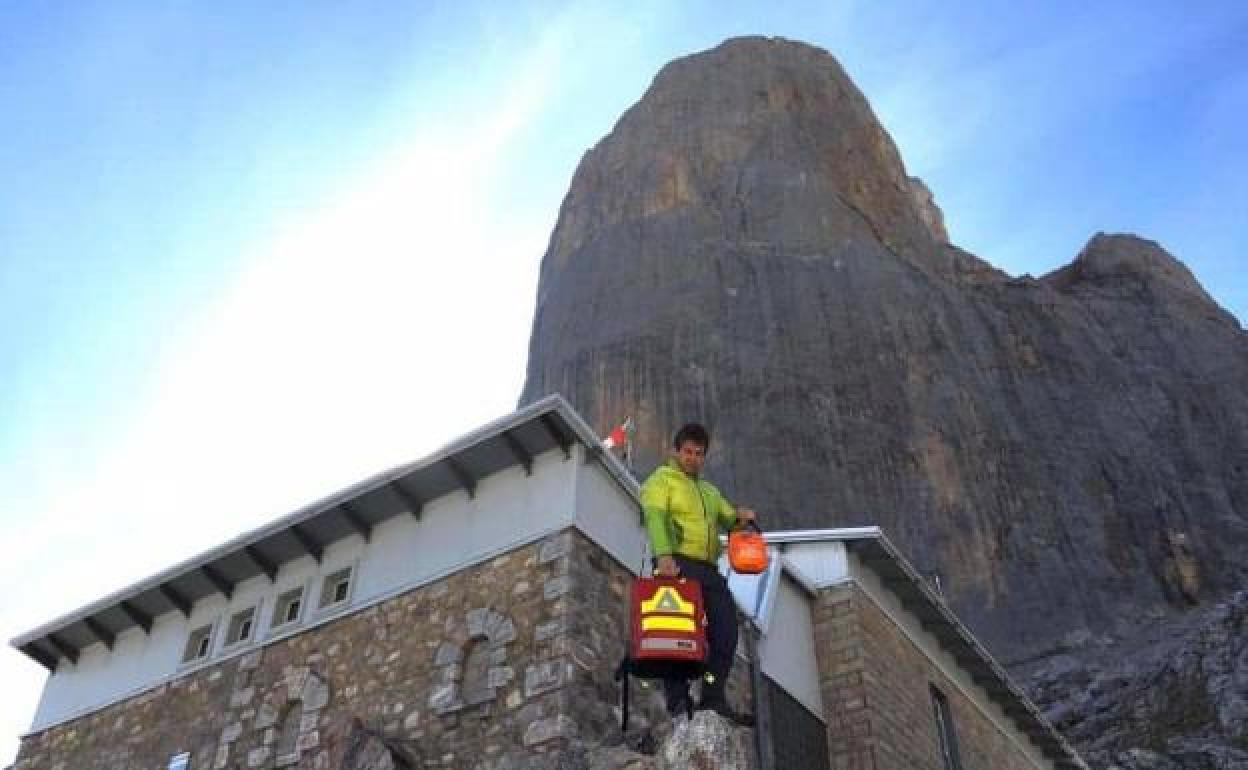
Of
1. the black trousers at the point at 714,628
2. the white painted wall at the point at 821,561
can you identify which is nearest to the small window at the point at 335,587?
the white painted wall at the point at 821,561

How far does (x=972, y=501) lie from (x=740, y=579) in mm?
33924

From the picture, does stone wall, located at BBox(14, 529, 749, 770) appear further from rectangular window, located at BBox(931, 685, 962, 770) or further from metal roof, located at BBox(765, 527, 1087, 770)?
rectangular window, located at BBox(931, 685, 962, 770)

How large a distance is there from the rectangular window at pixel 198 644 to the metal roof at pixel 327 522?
0.34 meters

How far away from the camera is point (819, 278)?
2079 inches

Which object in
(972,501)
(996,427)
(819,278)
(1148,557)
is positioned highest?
(819,278)

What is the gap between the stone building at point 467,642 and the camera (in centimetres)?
981

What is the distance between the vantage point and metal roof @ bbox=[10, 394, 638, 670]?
11.0 m

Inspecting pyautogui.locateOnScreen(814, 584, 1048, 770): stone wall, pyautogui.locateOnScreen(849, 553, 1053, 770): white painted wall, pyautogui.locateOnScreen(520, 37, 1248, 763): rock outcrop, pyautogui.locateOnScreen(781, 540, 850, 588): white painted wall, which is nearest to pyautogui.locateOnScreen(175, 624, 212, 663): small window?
pyautogui.locateOnScreen(781, 540, 850, 588): white painted wall

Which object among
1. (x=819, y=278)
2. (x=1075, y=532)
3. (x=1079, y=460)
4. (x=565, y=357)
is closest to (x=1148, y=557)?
(x=1075, y=532)

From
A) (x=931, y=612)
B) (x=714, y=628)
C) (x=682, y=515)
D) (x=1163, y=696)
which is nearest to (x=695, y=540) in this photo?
(x=682, y=515)

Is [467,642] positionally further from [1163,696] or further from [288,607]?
[1163,696]

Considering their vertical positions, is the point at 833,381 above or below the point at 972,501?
above

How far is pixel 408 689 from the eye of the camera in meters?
10.5

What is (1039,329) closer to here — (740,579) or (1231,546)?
(1231,546)
